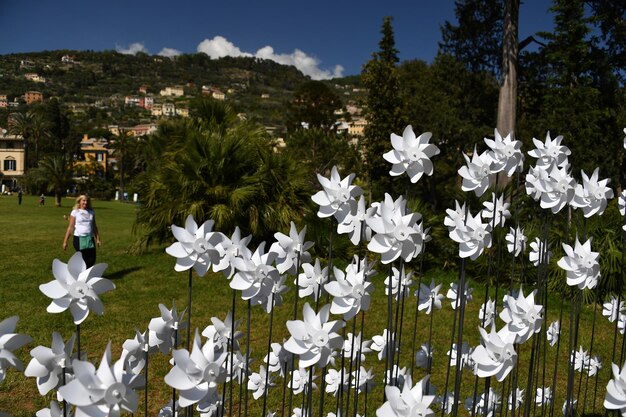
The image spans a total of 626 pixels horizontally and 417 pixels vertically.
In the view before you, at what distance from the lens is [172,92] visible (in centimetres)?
16688

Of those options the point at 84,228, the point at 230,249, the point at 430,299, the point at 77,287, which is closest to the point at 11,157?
the point at 84,228

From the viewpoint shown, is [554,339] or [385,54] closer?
[554,339]

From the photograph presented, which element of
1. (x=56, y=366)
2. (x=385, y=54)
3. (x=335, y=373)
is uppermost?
(x=385, y=54)

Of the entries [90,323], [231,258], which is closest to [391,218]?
[231,258]

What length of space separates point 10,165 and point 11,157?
3.18 ft

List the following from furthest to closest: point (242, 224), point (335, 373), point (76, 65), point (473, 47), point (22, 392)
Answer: point (76, 65) < point (473, 47) < point (242, 224) < point (22, 392) < point (335, 373)

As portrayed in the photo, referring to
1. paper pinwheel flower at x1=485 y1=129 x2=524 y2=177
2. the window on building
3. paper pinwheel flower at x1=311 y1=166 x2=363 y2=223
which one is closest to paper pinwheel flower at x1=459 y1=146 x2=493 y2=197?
paper pinwheel flower at x1=485 y1=129 x2=524 y2=177

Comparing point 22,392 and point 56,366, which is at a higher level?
point 56,366

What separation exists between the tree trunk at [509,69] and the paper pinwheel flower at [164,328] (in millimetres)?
10095

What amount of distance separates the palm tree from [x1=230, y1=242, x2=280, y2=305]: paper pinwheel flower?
5907 mm

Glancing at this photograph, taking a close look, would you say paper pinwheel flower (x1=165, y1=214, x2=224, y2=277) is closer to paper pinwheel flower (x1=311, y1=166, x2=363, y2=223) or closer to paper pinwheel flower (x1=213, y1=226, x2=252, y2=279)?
paper pinwheel flower (x1=213, y1=226, x2=252, y2=279)

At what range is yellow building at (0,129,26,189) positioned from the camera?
58.0 meters

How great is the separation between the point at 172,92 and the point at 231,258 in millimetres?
176830

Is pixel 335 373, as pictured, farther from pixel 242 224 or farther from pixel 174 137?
pixel 174 137
